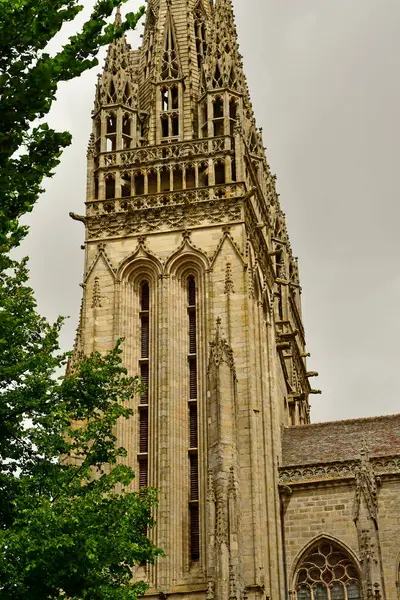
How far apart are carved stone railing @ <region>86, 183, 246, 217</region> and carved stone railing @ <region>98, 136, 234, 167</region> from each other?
153 cm

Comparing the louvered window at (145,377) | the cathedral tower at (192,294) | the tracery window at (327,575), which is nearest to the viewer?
the cathedral tower at (192,294)

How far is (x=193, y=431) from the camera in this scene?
107 feet

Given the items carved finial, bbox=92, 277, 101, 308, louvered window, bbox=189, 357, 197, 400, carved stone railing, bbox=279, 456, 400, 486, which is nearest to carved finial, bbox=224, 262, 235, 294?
louvered window, bbox=189, 357, 197, 400

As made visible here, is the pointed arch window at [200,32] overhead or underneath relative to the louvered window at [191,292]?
overhead

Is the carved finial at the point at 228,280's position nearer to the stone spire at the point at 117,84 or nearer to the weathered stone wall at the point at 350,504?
the weathered stone wall at the point at 350,504

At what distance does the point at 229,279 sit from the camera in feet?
112

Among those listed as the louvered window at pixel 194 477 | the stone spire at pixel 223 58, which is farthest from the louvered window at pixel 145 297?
the stone spire at pixel 223 58

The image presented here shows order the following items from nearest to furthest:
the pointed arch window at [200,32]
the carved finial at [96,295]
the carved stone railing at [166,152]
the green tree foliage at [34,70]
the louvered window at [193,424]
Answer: the green tree foliage at [34,70], the louvered window at [193,424], the carved finial at [96,295], the carved stone railing at [166,152], the pointed arch window at [200,32]

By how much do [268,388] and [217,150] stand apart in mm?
8456

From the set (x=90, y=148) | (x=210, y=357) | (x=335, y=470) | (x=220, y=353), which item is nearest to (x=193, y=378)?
(x=210, y=357)

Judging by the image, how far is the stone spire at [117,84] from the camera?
39750mm

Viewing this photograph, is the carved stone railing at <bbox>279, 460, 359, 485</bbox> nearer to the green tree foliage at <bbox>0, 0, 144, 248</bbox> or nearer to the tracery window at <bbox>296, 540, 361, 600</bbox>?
the tracery window at <bbox>296, 540, 361, 600</bbox>

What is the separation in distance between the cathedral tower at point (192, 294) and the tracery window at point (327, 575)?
0.79 meters

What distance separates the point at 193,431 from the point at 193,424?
250mm
